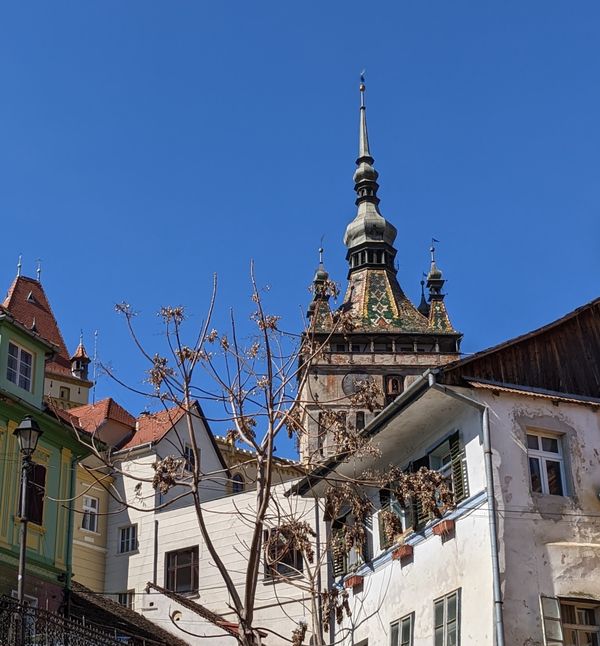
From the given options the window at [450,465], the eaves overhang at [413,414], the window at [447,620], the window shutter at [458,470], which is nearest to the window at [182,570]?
the eaves overhang at [413,414]

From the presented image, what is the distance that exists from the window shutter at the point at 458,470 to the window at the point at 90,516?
76.6ft

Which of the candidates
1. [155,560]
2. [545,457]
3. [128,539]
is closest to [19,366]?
[545,457]

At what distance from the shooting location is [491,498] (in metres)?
19.4

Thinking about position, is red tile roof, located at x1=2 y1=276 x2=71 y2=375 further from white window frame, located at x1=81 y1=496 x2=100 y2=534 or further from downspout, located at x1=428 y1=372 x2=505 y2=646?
downspout, located at x1=428 y1=372 x2=505 y2=646

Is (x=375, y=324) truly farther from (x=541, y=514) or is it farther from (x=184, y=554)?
(x=541, y=514)

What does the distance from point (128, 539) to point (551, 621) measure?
28.1m

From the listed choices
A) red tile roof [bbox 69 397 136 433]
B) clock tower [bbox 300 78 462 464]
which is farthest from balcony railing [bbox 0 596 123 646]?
clock tower [bbox 300 78 462 464]

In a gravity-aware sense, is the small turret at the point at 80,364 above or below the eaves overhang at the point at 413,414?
above

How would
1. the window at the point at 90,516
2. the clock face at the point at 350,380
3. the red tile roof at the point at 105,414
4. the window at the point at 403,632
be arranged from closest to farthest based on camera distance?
the window at the point at 403,632 → the window at the point at 90,516 → the red tile roof at the point at 105,414 → the clock face at the point at 350,380

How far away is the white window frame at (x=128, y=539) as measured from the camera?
4406 cm

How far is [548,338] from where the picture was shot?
877 inches

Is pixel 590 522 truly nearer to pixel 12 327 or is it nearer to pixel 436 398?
pixel 436 398

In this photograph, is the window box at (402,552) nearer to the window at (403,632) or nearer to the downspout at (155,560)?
the window at (403,632)

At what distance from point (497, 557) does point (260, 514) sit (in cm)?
542
